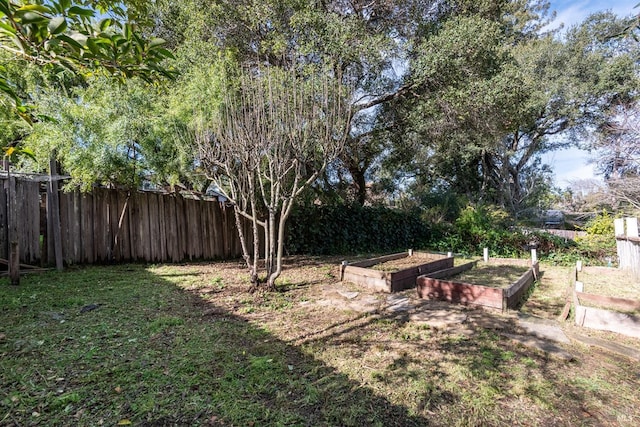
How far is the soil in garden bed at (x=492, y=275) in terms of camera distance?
5145mm

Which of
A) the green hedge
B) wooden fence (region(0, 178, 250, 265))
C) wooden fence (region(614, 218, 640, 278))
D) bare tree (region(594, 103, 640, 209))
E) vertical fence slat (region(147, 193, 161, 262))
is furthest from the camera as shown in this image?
bare tree (region(594, 103, 640, 209))

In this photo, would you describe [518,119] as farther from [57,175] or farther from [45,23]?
[57,175]

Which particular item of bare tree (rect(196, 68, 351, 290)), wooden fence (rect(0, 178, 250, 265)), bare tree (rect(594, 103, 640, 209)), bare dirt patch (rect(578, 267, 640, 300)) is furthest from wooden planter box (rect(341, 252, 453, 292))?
bare tree (rect(594, 103, 640, 209))

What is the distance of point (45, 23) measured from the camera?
0.87 meters

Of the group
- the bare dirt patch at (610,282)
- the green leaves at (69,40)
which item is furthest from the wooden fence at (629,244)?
the green leaves at (69,40)

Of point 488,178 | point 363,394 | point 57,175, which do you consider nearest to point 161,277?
point 57,175

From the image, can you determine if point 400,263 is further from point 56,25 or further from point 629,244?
point 56,25

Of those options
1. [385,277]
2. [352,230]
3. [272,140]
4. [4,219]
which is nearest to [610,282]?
[385,277]

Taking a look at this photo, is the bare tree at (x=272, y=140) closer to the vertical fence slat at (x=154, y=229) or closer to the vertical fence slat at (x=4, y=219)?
the vertical fence slat at (x=154, y=229)

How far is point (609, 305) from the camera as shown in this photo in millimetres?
3492

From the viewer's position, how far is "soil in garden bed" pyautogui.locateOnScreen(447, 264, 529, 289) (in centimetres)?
514

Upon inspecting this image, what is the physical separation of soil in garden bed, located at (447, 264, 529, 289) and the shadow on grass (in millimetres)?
3832

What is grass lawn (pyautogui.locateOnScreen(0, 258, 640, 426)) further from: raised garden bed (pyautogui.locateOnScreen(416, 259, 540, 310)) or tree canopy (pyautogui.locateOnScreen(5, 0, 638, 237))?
tree canopy (pyautogui.locateOnScreen(5, 0, 638, 237))

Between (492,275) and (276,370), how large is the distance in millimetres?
5060
